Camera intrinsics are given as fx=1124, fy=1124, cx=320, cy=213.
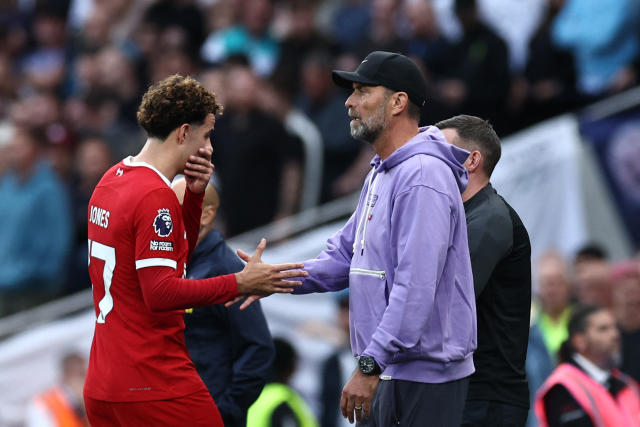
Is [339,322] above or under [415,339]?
under

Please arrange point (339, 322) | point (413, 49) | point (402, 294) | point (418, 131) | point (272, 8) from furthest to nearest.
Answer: point (272, 8)
point (413, 49)
point (339, 322)
point (418, 131)
point (402, 294)

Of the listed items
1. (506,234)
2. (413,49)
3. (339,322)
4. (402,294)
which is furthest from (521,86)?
(402,294)

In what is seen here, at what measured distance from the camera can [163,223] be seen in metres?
4.24

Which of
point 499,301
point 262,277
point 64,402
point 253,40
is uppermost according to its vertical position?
point 262,277

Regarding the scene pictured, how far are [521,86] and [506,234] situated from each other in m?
5.30

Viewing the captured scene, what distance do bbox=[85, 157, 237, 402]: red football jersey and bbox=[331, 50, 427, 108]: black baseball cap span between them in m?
0.92

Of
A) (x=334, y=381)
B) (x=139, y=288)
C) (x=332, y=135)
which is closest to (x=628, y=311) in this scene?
(x=334, y=381)

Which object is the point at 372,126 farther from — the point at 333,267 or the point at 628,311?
the point at 628,311

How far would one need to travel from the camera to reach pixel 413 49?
9891 mm

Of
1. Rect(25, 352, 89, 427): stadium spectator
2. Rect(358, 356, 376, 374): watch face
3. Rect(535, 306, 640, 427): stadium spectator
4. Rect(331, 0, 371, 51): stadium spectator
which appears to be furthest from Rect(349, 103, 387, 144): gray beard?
Rect(331, 0, 371, 51): stadium spectator

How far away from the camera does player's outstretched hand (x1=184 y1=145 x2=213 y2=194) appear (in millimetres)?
4531

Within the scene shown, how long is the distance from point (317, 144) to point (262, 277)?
5638 millimetres

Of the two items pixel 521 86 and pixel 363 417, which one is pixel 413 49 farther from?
pixel 363 417

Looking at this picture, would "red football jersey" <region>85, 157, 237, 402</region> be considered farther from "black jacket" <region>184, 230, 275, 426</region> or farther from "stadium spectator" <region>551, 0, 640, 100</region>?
"stadium spectator" <region>551, 0, 640, 100</region>
